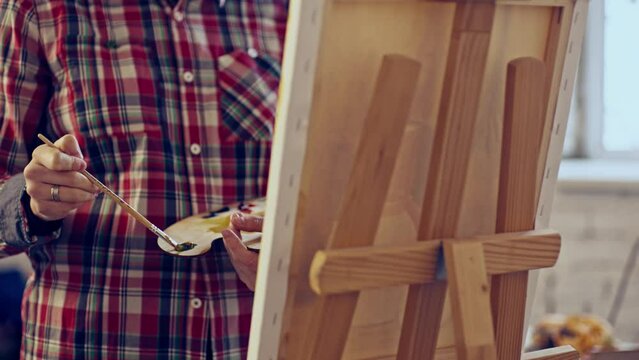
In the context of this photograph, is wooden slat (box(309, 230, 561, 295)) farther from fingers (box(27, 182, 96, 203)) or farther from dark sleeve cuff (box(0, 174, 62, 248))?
dark sleeve cuff (box(0, 174, 62, 248))

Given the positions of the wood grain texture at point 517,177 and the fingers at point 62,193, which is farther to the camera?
the fingers at point 62,193

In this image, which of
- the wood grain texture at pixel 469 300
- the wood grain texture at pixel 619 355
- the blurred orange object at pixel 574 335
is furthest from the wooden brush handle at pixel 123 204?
the blurred orange object at pixel 574 335

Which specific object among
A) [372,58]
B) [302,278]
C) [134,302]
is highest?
[372,58]

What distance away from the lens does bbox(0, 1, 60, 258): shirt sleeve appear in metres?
1.31

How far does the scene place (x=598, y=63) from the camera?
121 inches

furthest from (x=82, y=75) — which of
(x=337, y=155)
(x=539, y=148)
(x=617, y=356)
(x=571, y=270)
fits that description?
(x=571, y=270)

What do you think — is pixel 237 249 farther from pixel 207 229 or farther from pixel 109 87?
pixel 109 87

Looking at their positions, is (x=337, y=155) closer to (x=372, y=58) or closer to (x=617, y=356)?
(x=372, y=58)

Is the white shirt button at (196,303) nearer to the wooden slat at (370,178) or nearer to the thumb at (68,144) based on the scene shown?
the thumb at (68,144)

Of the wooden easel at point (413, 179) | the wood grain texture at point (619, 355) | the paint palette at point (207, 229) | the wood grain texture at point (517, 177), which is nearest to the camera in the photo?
the wooden easel at point (413, 179)

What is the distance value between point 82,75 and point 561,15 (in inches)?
26.6

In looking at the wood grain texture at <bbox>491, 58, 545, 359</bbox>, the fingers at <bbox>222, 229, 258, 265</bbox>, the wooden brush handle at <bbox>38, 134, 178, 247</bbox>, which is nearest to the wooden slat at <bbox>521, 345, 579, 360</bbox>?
the wood grain texture at <bbox>491, 58, 545, 359</bbox>

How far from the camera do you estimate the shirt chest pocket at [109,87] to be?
1.33 meters

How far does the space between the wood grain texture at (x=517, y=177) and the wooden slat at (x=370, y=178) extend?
0.14 m
